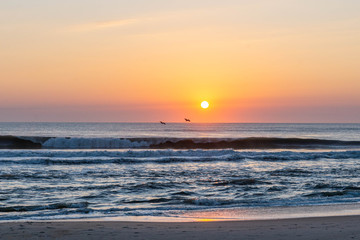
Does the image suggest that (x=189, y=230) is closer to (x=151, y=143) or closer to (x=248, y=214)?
(x=248, y=214)

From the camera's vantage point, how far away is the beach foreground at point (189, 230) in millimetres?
8008

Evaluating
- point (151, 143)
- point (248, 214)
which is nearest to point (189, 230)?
point (248, 214)

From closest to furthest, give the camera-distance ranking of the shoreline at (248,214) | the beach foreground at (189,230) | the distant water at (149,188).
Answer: the beach foreground at (189,230) → the shoreline at (248,214) → the distant water at (149,188)

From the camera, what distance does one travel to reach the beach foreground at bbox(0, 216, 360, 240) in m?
8.01

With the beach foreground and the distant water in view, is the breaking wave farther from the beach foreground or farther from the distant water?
the beach foreground

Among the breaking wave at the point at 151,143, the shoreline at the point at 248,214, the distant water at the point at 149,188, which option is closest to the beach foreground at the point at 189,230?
the shoreline at the point at 248,214

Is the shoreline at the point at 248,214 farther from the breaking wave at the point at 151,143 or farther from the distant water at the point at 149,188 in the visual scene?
the breaking wave at the point at 151,143

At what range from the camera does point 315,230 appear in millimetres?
8531

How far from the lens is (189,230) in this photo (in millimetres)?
8555

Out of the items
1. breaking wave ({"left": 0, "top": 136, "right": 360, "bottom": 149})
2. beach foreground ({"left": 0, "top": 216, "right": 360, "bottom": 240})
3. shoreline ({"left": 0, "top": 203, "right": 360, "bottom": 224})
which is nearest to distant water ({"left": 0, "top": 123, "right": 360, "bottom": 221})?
shoreline ({"left": 0, "top": 203, "right": 360, "bottom": 224})

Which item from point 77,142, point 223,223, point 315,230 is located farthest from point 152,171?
point 77,142

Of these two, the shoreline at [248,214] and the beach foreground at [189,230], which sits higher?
the beach foreground at [189,230]

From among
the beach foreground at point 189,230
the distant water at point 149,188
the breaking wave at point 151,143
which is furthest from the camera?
the breaking wave at point 151,143

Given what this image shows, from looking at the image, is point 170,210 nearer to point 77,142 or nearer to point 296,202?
point 296,202
